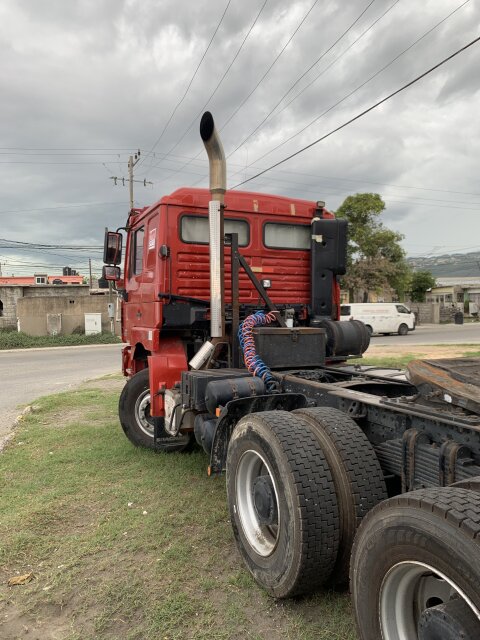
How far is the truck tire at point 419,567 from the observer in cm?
159

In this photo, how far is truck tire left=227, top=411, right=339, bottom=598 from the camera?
97.3 inches

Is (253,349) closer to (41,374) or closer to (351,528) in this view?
(351,528)

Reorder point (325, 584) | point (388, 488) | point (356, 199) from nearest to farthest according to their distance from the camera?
point (325, 584), point (388, 488), point (356, 199)

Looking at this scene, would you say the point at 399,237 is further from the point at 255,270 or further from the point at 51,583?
the point at 51,583

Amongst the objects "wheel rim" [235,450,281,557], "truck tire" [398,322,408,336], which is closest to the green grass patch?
"wheel rim" [235,450,281,557]

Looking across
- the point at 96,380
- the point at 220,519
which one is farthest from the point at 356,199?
the point at 220,519

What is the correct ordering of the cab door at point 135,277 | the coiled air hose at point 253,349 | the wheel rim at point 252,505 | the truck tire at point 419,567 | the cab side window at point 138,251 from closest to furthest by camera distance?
the truck tire at point 419,567 → the wheel rim at point 252,505 → the coiled air hose at point 253,349 → the cab door at point 135,277 → the cab side window at point 138,251

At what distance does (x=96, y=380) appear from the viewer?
11570mm

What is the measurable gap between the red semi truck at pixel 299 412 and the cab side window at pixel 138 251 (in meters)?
0.04

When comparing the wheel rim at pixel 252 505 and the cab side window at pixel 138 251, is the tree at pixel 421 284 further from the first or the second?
the wheel rim at pixel 252 505

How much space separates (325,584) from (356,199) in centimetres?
3420

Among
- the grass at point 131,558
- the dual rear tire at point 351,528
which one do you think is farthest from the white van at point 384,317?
the dual rear tire at point 351,528

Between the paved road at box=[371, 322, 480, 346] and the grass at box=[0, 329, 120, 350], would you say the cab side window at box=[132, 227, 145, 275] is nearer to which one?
the paved road at box=[371, 322, 480, 346]

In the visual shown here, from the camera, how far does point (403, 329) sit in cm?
2800
